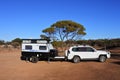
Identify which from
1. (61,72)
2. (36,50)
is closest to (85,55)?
(36,50)

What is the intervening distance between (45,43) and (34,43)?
4.06 ft

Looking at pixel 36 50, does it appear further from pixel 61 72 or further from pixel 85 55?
pixel 61 72

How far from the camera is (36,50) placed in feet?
87.6

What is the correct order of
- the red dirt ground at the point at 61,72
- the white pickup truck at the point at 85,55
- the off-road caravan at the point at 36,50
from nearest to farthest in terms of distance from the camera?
the red dirt ground at the point at 61,72
the white pickup truck at the point at 85,55
the off-road caravan at the point at 36,50

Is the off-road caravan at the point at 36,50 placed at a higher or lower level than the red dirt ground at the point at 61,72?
higher

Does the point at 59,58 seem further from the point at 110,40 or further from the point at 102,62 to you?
the point at 110,40

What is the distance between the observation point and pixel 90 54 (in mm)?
24891

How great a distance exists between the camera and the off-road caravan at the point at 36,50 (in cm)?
2636

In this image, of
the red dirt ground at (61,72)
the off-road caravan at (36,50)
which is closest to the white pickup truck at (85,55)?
the off-road caravan at (36,50)

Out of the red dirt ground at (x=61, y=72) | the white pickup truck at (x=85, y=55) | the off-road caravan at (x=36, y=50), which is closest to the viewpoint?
the red dirt ground at (x=61, y=72)

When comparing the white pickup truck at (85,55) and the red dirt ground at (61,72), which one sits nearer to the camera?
the red dirt ground at (61,72)

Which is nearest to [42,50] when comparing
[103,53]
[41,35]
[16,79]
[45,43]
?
[45,43]

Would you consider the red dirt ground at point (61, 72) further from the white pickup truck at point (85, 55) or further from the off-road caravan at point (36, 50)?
the off-road caravan at point (36, 50)

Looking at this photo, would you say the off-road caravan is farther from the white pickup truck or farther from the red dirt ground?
the red dirt ground
